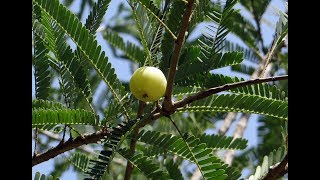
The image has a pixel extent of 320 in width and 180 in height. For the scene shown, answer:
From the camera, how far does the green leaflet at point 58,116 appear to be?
151cm

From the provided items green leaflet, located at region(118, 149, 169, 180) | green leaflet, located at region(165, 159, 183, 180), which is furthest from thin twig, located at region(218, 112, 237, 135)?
green leaflet, located at region(118, 149, 169, 180)

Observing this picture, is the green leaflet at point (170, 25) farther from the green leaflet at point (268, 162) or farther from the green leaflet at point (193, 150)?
the green leaflet at point (268, 162)

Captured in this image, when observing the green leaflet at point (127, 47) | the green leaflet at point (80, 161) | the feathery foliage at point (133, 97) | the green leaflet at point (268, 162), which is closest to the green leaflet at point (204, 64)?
the feathery foliage at point (133, 97)

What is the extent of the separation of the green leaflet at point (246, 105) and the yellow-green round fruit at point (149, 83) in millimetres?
235

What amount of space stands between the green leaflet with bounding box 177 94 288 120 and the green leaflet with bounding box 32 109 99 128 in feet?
0.98

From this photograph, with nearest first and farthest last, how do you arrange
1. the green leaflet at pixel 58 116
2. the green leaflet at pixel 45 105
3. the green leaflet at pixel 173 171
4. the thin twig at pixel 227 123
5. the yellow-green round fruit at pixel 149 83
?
the yellow-green round fruit at pixel 149 83
the green leaflet at pixel 58 116
the green leaflet at pixel 45 105
the green leaflet at pixel 173 171
the thin twig at pixel 227 123

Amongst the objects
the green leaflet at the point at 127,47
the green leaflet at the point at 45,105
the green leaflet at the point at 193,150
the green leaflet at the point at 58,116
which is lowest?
the green leaflet at the point at 193,150

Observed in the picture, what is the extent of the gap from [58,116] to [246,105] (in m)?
0.50

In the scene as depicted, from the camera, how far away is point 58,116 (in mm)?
1521

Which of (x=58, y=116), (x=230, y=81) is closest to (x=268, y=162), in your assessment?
(x=230, y=81)

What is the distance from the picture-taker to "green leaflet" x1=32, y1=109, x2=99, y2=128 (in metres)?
1.51
